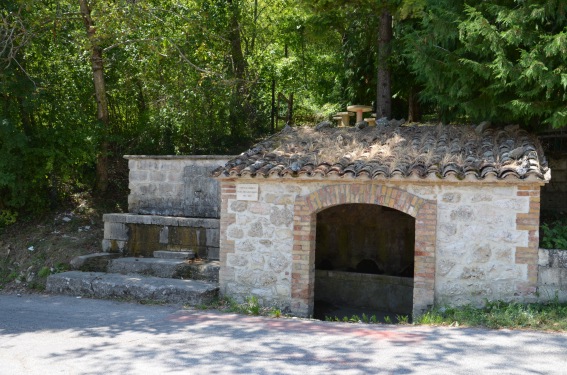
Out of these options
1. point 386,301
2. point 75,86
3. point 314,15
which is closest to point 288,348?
point 386,301

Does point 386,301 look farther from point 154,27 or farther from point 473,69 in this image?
point 154,27

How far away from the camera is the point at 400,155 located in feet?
29.2

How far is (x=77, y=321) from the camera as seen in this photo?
833cm

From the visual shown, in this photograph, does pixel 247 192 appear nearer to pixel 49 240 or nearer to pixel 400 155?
pixel 400 155

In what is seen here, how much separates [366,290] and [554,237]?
402 centimetres

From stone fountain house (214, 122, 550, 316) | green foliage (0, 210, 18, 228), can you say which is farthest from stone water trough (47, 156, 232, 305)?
green foliage (0, 210, 18, 228)

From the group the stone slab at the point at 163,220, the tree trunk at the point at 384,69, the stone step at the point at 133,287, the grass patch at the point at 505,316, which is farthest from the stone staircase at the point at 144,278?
the tree trunk at the point at 384,69

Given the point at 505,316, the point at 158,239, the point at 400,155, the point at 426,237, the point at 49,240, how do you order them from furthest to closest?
the point at 49,240 < the point at 158,239 < the point at 400,155 < the point at 426,237 < the point at 505,316

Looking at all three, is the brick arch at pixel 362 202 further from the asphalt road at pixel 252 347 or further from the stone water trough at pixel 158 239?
the stone water trough at pixel 158 239

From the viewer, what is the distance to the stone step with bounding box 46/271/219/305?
9.37 metres

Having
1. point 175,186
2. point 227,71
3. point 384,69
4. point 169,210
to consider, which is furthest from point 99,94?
point 384,69

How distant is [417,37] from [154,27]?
6818mm

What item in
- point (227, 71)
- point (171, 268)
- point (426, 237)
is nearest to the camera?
point (426, 237)

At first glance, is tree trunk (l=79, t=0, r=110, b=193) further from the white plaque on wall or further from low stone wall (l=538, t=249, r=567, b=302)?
low stone wall (l=538, t=249, r=567, b=302)
